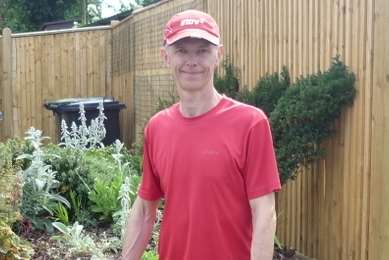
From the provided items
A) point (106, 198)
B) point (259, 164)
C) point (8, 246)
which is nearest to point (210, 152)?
point (259, 164)

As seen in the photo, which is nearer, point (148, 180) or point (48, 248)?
point (148, 180)

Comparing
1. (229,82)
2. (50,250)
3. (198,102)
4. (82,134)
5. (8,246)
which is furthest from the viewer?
(229,82)

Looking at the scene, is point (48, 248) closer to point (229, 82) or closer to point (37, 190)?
point (37, 190)

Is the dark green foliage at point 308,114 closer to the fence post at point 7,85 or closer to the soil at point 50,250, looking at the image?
the soil at point 50,250

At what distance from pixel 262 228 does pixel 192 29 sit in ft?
2.43

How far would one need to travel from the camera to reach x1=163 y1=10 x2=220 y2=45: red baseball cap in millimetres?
2600

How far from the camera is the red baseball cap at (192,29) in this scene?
2.60 meters

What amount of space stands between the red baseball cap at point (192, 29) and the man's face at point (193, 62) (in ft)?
0.07

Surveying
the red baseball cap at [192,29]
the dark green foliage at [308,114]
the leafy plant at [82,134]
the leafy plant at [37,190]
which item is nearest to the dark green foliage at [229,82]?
the leafy plant at [82,134]

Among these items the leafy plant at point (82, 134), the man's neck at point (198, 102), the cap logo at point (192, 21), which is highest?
the cap logo at point (192, 21)

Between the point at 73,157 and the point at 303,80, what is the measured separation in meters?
2.24

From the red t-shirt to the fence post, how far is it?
11171 mm

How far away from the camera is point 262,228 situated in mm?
2484

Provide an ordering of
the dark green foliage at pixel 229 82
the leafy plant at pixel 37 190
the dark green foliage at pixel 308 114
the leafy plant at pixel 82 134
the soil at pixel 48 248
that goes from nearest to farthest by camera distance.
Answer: the soil at pixel 48 248 < the dark green foliage at pixel 308 114 < the leafy plant at pixel 37 190 < the leafy plant at pixel 82 134 < the dark green foliage at pixel 229 82
